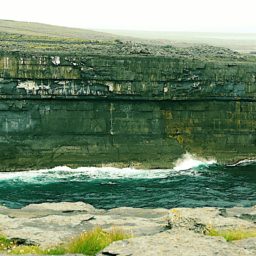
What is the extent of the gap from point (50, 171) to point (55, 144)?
7.76 feet

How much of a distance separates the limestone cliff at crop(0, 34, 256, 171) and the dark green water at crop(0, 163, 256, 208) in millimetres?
1704

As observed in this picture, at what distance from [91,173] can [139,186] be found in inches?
208

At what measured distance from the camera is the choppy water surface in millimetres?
30000

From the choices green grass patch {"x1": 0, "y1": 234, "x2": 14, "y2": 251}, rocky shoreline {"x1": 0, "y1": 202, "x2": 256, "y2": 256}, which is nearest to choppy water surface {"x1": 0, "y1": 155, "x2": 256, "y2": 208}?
rocky shoreline {"x1": 0, "y1": 202, "x2": 256, "y2": 256}

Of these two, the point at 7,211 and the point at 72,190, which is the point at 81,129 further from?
the point at 7,211

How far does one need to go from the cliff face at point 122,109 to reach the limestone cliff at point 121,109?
79 millimetres

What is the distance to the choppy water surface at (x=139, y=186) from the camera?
98.4 feet

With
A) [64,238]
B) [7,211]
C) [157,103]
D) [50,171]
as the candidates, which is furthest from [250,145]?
[64,238]

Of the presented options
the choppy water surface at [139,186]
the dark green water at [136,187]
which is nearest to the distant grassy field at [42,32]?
the choppy water surface at [139,186]

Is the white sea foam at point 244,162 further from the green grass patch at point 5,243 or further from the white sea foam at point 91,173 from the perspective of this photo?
the green grass patch at point 5,243

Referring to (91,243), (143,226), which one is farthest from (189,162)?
(91,243)

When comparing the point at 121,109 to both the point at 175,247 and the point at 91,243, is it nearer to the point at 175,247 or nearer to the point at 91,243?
the point at 91,243

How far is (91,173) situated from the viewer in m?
37.9

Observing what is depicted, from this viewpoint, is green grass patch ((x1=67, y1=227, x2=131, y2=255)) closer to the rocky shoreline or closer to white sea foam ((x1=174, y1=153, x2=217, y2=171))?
the rocky shoreline
